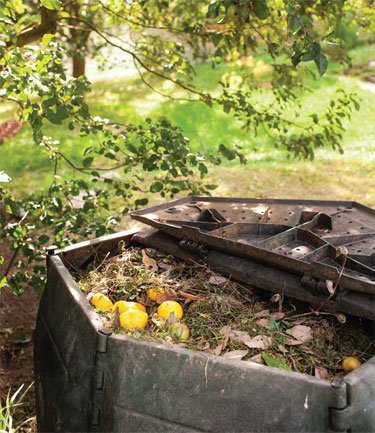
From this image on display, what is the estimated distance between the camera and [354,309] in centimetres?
261

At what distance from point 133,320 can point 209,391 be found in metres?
0.62

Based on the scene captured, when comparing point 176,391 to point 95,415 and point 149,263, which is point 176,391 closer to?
point 95,415

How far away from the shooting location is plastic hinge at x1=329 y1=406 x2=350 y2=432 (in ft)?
6.95

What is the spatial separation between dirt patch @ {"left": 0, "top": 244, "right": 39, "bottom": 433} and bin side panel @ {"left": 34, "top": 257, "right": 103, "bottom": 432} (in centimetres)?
78

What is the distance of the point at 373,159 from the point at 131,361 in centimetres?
816

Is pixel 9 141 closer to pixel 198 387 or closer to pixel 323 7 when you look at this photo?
pixel 323 7

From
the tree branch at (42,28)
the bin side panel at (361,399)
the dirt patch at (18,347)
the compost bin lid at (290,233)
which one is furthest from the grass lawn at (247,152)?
the bin side panel at (361,399)

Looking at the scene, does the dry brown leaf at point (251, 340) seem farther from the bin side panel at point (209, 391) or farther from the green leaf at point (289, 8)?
the green leaf at point (289, 8)

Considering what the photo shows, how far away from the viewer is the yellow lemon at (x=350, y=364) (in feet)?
8.38

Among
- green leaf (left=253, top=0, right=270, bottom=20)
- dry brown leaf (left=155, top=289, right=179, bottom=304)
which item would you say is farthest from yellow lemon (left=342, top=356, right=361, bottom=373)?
green leaf (left=253, top=0, right=270, bottom=20)

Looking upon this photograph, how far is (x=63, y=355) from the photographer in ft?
9.27

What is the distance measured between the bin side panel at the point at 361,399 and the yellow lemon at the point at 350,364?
34cm

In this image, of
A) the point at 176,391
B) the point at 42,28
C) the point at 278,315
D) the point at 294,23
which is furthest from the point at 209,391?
the point at 42,28

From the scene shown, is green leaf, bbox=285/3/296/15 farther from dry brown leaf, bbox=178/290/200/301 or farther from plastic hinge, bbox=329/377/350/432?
plastic hinge, bbox=329/377/350/432
